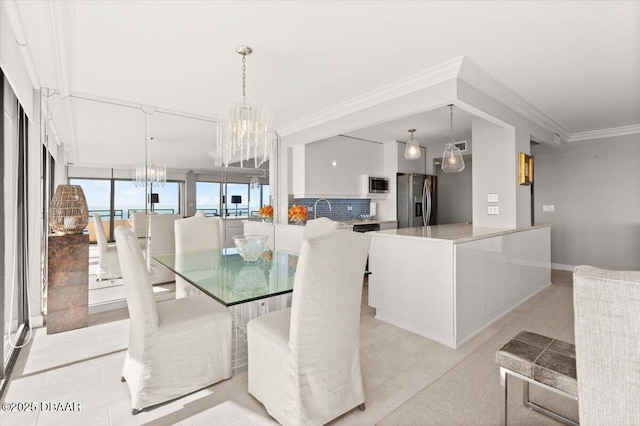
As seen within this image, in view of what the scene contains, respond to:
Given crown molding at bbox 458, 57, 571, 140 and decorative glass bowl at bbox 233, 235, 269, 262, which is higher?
crown molding at bbox 458, 57, 571, 140

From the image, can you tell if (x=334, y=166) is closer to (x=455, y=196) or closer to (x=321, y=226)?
(x=321, y=226)

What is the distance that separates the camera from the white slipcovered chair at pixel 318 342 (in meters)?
1.54

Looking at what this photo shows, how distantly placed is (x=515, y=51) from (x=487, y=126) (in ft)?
5.64

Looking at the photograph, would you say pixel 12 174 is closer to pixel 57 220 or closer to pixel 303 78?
pixel 57 220

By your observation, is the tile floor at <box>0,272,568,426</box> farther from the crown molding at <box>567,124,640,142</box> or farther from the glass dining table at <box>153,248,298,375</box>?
the crown molding at <box>567,124,640,142</box>

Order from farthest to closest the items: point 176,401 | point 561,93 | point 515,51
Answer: point 561,93, point 515,51, point 176,401

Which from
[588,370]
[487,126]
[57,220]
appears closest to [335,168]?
[487,126]

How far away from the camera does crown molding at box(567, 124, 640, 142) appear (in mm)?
4996

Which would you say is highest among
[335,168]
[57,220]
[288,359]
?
[335,168]

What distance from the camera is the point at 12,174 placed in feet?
8.91

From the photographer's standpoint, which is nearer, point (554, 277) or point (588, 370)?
point (588, 370)

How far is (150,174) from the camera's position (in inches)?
152

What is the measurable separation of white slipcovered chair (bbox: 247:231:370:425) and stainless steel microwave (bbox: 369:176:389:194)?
4058 mm

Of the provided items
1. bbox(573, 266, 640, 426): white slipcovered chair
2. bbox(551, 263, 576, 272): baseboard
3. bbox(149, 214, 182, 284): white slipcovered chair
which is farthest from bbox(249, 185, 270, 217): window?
bbox(551, 263, 576, 272): baseboard
